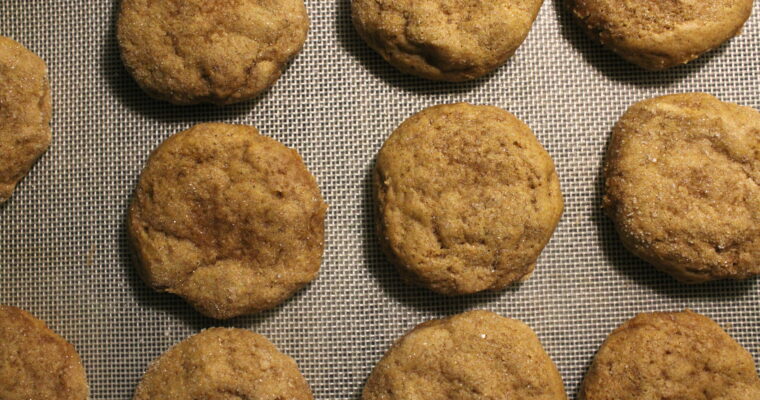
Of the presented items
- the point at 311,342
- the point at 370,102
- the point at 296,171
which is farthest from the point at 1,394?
the point at 370,102

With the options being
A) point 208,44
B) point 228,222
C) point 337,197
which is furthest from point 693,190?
point 208,44

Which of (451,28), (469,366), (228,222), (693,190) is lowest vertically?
(469,366)

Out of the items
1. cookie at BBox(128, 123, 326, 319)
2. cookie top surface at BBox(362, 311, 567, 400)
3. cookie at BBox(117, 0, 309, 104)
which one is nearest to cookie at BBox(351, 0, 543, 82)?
cookie at BBox(117, 0, 309, 104)

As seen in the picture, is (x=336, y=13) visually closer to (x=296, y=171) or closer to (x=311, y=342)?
(x=296, y=171)

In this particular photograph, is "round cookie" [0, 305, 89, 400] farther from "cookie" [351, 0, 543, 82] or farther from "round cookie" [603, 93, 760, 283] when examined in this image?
"round cookie" [603, 93, 760, 283]

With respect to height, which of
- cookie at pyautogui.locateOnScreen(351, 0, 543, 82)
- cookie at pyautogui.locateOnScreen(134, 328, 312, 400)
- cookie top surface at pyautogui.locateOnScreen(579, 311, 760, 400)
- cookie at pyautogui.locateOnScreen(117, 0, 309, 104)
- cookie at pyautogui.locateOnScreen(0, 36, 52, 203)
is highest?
cookie at pyautogui.locateOnScreen(351, 0, 543, 82)

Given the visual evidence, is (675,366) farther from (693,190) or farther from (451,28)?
(451,28)
